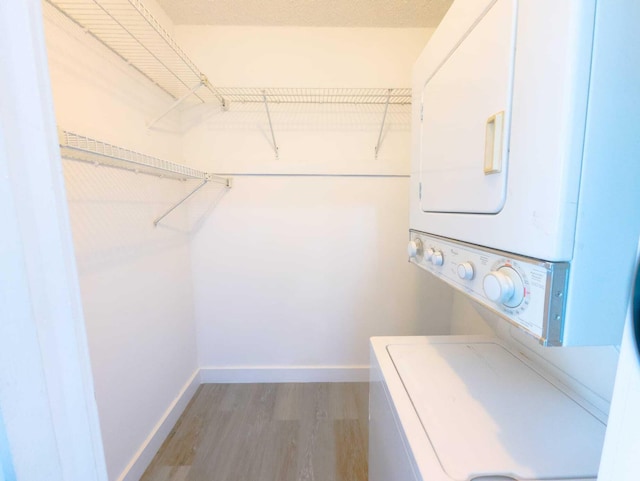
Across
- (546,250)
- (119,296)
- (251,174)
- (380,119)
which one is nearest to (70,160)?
(119,296)


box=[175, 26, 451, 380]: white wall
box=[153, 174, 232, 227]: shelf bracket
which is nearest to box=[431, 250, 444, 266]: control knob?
box=[175, 26, 451, 380]: white wall

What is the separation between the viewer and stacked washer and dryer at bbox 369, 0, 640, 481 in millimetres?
495

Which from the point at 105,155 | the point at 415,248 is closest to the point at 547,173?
the point at 415,248

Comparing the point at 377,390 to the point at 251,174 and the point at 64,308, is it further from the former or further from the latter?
the point at 251,174

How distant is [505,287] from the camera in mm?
608

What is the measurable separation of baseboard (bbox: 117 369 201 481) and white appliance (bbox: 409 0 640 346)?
2013 millimetres

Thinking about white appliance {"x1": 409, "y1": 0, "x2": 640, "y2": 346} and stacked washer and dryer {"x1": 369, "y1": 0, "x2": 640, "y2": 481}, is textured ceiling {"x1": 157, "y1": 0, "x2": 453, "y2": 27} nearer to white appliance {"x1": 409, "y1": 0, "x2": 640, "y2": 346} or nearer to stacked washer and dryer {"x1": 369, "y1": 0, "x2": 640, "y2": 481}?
stacked washer and dryer {"x1": 369, "y1": 0, "x2": 640, "y2": 481}

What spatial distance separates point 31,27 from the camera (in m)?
0.42

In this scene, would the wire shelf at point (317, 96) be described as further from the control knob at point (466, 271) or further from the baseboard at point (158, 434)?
the baseboard at point (158, 434)

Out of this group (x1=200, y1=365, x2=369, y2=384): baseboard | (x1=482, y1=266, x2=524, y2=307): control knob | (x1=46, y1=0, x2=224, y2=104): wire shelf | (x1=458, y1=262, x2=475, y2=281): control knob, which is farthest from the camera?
(x1=200, y1=365, x2=369, y2=384): baseboard

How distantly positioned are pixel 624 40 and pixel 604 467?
29.0 inches

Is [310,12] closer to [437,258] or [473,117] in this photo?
[473,117]

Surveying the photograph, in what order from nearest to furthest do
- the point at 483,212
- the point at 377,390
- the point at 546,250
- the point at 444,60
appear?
the point at 546,250
the point at 483,212
the point at 444,60
the point at 377,390

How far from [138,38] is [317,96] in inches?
44.8
